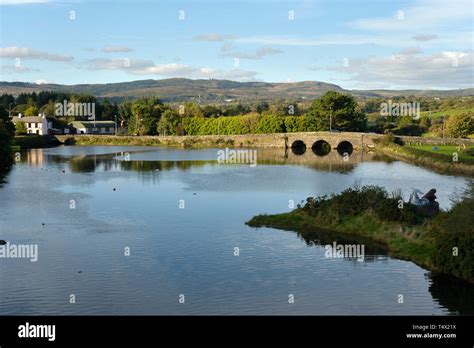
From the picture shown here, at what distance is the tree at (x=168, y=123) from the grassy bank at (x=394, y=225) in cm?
8975

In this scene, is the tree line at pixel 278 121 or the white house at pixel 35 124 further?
the white house at pixel 35 124

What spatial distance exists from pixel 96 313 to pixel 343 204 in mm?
16380

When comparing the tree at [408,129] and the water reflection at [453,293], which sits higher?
the tree at [408,129]

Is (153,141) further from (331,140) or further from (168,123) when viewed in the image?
(331,140)

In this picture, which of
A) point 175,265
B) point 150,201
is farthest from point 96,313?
point 150,201

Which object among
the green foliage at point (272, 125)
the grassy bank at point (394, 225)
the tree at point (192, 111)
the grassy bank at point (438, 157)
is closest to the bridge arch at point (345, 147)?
the grassy bank at point (438, 157)

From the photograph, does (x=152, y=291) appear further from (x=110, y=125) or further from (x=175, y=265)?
(x=110, y=125)

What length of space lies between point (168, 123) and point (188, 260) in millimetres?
97640

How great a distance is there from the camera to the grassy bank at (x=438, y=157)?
62312 mm

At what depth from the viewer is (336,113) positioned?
11000cm

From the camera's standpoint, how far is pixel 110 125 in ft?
474

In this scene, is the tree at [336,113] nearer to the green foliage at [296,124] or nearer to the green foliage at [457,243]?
the green foliage at [296,124]

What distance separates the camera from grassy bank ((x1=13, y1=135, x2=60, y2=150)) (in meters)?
104

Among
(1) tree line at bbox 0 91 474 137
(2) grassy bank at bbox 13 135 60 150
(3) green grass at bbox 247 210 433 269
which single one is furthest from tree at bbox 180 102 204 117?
(3) green grass at bbox 247 210 433 269
